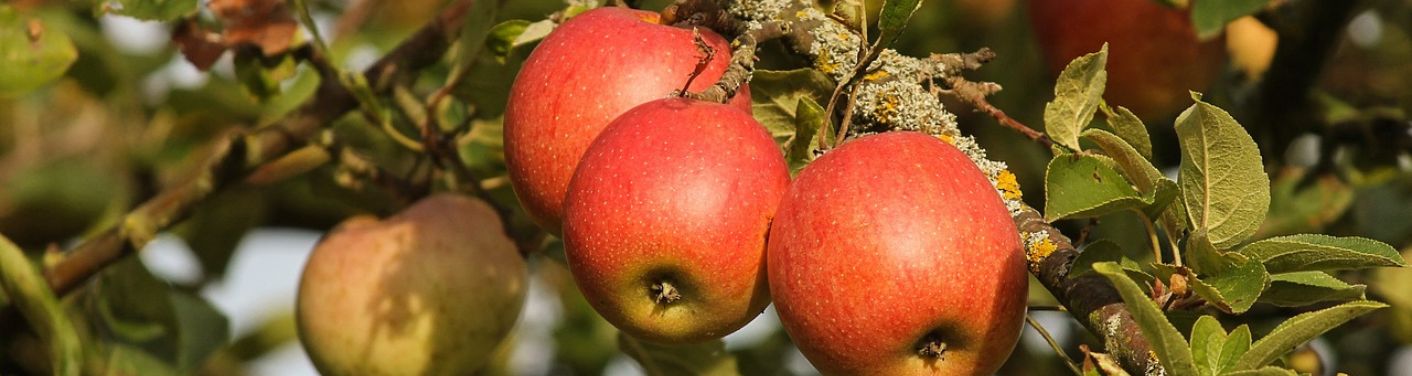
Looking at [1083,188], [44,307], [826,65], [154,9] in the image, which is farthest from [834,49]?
[44,307]

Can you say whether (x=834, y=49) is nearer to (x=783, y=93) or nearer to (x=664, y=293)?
(x=783, y=93)

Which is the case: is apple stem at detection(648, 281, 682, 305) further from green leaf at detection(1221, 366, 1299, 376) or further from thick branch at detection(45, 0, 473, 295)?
thick branch at detection(45, 0, 473, 295)

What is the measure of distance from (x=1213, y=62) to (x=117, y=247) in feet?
5.55

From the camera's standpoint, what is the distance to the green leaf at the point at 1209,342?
1.11 metres

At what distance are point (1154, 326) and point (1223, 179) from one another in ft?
0.71

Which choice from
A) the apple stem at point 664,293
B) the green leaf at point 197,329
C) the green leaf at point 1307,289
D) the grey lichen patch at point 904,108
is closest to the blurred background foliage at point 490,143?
the green leaf at point 197,329

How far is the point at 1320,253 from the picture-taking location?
1.14 meters

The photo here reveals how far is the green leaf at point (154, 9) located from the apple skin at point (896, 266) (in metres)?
1.01

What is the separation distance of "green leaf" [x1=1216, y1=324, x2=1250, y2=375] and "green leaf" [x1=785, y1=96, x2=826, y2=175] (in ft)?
1.32

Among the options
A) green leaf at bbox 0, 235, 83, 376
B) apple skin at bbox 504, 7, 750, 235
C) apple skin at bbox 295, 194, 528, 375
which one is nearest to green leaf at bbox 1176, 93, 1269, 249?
apple skin at bbox 504, 7, 750, 235

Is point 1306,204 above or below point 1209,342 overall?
below

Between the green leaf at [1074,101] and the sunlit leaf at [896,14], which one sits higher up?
the sunlit leaf at [896,14]

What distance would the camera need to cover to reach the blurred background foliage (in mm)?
2270

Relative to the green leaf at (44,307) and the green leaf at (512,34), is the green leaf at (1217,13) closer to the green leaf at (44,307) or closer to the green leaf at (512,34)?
the green leaf at (512,34)
